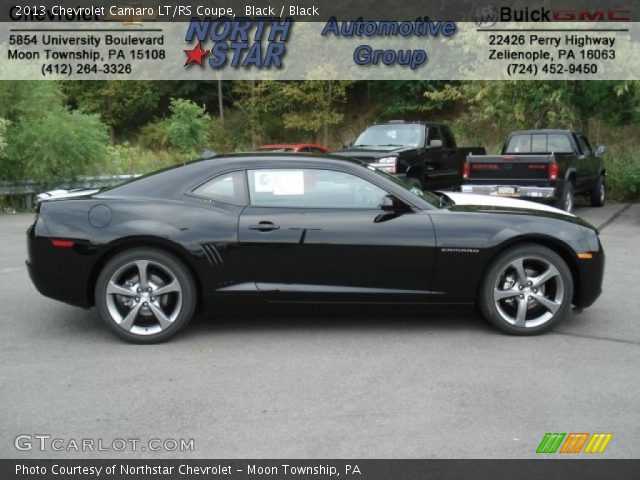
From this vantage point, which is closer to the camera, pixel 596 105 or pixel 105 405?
pixel 105 405

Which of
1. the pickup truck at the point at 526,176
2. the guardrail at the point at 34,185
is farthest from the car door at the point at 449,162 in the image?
the guardrail at the point at 34,185

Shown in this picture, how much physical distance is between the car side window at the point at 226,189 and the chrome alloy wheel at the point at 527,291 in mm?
2174

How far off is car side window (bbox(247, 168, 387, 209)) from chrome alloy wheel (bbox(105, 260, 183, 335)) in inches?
36.8

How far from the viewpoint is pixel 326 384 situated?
465 centimetres

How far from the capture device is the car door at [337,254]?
5559 millimetres

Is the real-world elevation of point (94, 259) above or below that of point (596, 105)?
below

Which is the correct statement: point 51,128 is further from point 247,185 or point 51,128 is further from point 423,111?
point 423,111

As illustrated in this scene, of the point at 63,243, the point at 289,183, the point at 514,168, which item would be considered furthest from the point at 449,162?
the point at 63,243

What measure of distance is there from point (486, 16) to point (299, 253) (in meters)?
16.0

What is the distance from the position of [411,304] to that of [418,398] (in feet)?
4.40

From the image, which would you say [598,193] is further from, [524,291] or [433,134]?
[524,291]

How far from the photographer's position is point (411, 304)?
5.64 metres

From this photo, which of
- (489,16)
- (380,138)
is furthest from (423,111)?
(380,138)
